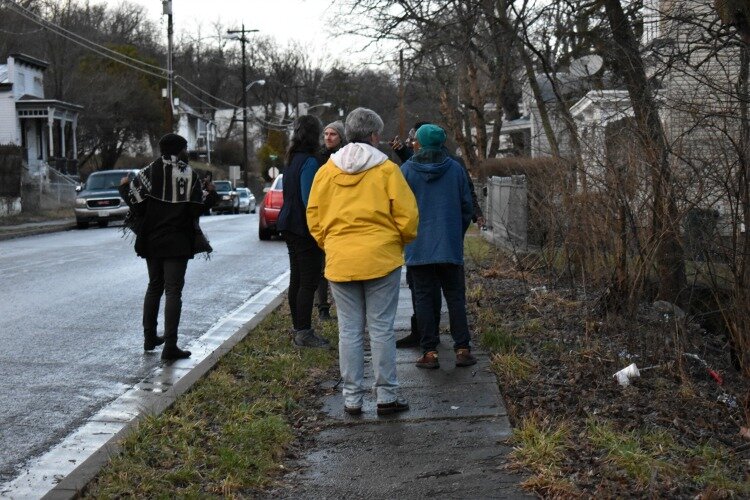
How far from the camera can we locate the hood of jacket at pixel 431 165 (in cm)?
750

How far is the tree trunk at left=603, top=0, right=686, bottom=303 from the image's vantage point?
815cm

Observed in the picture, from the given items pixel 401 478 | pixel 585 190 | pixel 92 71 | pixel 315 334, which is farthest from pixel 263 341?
pixel 92 71

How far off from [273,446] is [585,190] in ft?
17.0

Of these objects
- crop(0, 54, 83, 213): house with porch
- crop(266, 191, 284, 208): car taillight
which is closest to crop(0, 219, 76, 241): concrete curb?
crop(266, 191, 284, 208): car taillight

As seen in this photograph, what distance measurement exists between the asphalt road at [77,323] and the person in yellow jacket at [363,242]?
1.83m

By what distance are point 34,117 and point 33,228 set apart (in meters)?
24.1

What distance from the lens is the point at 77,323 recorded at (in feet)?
35.0

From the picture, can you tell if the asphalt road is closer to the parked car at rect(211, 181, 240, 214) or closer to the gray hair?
the gray hair

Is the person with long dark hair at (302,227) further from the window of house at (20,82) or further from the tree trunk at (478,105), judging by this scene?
the window of house at (20,82)

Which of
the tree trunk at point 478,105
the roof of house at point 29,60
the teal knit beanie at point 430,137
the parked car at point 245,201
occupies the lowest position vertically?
the parked car at point 245,201

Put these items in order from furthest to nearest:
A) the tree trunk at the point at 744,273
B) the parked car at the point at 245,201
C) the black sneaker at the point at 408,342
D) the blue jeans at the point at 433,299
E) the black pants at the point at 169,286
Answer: the parked car at the point at 245,201 → the black sneaker at the point at 408,342 → the black pants at the point at 169,286 → the blue jeans at the point at 433,299 → the tree trunk at the point at 744,273

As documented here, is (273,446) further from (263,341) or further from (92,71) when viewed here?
(92,71)

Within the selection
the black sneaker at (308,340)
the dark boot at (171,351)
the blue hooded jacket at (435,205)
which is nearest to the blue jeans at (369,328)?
the blue hooded jacket at (435,205)

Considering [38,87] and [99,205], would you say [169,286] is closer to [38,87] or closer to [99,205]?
[99,205]
